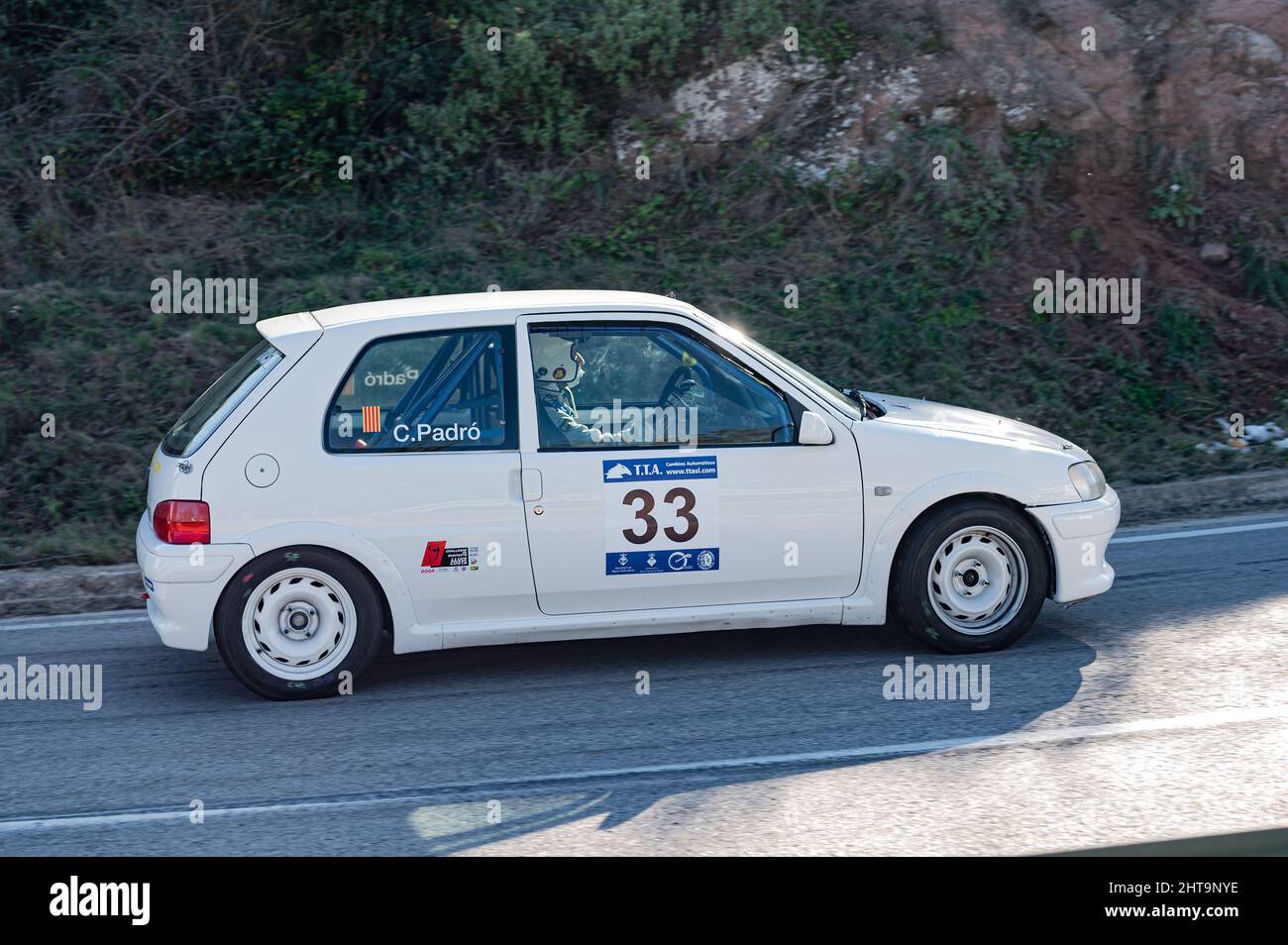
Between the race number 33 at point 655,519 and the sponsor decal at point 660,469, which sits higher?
the sponsor decal at point 660,469

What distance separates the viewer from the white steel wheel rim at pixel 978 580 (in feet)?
21.7

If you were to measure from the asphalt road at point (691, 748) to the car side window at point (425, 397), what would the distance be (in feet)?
4.00

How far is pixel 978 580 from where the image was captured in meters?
6.70

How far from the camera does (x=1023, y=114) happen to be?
Result: 45.2 ft

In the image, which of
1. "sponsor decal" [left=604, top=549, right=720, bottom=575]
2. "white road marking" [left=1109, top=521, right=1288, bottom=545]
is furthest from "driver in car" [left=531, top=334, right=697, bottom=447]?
"white road marking" [left=1109, top=521, right=1288, bottom=545]

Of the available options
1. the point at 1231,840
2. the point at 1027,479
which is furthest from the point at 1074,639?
the point at 1231,840

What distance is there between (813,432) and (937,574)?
3.05 ft

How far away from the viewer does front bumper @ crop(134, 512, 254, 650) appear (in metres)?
6.25

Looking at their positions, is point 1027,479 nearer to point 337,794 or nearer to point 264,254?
point 337,794

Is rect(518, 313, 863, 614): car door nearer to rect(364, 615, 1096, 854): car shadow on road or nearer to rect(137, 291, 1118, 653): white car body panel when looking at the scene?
rect(137, 291, 1118, 653): white car body panel

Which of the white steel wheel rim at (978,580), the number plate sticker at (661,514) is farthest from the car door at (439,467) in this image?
the white steel wheel rim at (978,580)

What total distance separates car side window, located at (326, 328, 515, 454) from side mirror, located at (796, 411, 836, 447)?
53.3 inches

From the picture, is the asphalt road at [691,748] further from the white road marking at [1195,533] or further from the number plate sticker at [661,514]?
the white road marking at [1195,533]

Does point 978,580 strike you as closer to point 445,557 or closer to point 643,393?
point 643,393
